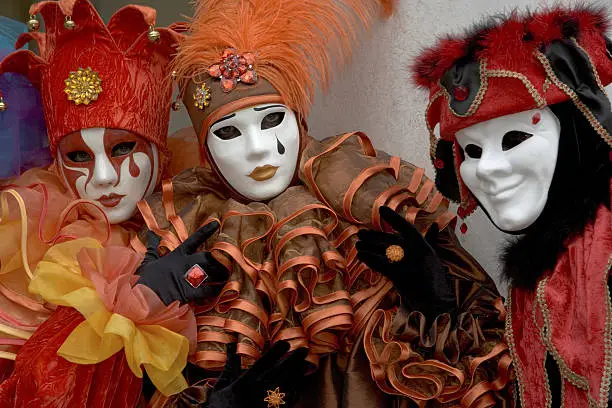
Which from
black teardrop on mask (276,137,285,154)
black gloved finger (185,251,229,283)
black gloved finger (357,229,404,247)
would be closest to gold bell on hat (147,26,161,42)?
black teardrop on mask (276,137,285,154)

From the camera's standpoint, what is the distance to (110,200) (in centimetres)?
173

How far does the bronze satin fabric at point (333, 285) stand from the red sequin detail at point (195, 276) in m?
0.05

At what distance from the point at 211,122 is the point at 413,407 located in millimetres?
697

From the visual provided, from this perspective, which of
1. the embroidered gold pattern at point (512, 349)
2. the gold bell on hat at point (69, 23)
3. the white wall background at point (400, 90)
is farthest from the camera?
the white wall background at point (400, 90)

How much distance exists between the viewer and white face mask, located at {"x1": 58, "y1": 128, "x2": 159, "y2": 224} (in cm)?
170

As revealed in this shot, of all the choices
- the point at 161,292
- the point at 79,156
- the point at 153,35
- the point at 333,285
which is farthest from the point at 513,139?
the point at 79,156

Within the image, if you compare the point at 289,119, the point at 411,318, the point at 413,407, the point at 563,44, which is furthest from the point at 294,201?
the point at 563,44

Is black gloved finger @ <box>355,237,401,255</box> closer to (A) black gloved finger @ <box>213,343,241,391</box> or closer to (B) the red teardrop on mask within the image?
(A) black gloved finger @ <box>213,343,241,391</box>

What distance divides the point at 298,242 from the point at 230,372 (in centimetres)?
28

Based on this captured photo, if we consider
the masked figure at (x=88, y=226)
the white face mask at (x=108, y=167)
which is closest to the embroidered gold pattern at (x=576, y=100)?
the masked figure at (x=88, y=226)

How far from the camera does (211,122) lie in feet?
5.33

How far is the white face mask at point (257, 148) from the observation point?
5.26 feet

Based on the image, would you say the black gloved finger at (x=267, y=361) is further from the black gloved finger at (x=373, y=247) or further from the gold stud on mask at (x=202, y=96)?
the gold stud on mask at (x=202, y=96)

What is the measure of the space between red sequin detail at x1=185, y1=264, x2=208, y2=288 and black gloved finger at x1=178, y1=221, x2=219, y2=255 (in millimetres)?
52
